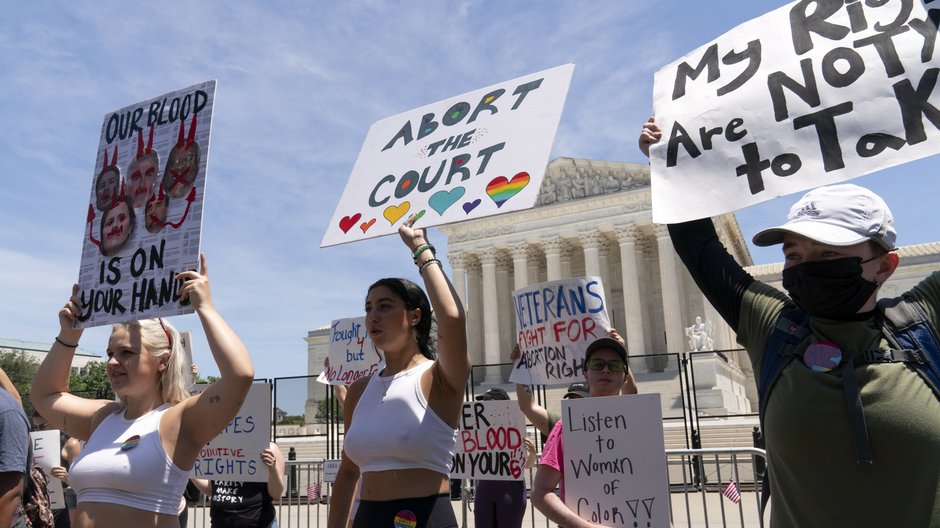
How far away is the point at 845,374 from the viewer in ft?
6.77

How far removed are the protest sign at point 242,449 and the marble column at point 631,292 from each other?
4202cm

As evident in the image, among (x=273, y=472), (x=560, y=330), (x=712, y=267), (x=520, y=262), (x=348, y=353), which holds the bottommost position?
(x=273, y=472)

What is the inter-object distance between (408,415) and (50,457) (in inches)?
217

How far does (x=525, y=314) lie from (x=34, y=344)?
378ft

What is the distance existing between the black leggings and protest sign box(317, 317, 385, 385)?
6.07 meters

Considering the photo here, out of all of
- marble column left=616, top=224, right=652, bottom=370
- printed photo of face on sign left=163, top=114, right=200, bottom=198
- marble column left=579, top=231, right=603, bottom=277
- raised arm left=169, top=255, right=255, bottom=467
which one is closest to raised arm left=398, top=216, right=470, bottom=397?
raised arm left=169, top=255, right=255, bottom=467

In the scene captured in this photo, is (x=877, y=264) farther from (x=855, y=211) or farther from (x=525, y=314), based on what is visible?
(x=525, y=314)

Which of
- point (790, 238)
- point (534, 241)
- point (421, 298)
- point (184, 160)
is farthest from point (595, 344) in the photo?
point (534, 241)

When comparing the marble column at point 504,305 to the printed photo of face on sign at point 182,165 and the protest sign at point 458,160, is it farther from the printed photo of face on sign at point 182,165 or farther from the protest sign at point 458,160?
the printed photo of face on sign at point 182,165

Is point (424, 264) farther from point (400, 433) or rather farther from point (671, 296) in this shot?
point (671, 296)

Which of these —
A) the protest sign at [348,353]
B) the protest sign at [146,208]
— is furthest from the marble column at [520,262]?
the protest sign at [146,208]

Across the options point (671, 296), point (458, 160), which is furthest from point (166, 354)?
point (671, 296)

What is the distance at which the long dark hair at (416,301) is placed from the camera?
360 centimetres

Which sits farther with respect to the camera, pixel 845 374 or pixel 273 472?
pixel 273 472
